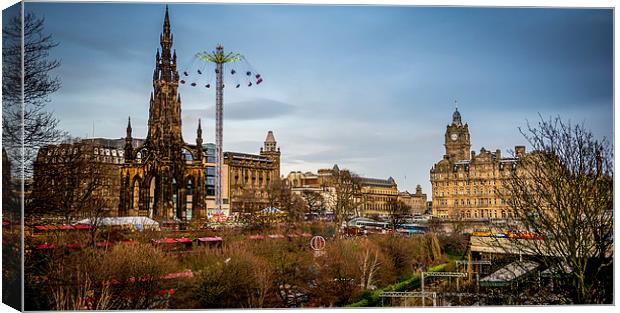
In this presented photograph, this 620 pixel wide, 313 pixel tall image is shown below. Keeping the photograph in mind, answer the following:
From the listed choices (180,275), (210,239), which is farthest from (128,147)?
(180,275)

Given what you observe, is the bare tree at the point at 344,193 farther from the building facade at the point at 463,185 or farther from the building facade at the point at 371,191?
the building facade at the point at 371,191

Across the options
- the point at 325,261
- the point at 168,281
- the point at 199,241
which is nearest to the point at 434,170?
the point at 199,241

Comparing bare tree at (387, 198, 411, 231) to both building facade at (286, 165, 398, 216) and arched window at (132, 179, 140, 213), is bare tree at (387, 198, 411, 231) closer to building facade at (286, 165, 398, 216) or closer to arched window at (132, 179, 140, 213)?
building facade at (286, 165, 398, 216)

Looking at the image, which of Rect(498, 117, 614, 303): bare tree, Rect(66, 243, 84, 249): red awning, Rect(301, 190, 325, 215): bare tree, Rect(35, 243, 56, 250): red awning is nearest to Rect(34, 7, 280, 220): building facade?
Rect(66, 243, 84, 249): red awning

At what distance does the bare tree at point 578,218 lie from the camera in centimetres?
868

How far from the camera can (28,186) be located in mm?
10594

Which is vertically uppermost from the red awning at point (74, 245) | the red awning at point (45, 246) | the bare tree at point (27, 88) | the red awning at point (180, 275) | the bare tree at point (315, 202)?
the bare tree at point (27, 88)

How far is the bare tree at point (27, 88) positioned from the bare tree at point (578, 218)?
6366mm

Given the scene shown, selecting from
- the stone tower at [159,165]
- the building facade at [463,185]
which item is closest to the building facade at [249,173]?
the building facade at [463,185]

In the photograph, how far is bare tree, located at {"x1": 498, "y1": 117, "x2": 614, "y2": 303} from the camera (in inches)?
342

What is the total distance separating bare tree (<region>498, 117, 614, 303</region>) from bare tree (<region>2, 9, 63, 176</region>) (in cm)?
637

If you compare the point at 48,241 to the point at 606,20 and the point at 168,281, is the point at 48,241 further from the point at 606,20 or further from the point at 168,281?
the point at 606,20

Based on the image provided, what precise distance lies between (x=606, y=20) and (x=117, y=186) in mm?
20728

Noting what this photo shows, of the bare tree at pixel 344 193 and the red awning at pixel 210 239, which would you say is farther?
the bare tree at pixel 344 193
